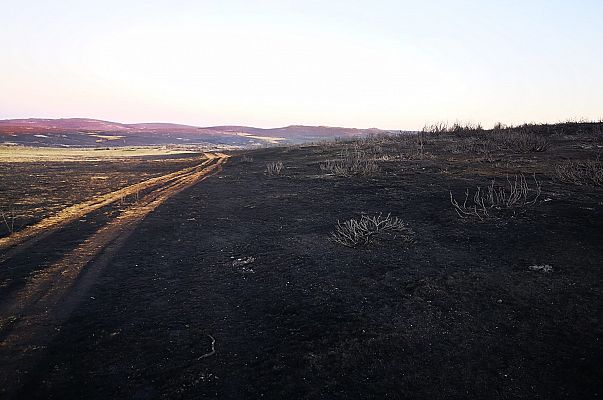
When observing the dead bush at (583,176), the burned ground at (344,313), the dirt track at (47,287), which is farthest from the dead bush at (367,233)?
the dead bush at (583,176)

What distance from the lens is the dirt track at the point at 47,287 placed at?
3.21m

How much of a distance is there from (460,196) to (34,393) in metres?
7.72

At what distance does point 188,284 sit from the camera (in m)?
4.68

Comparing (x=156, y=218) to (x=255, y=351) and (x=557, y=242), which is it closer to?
(x=255, y=351)

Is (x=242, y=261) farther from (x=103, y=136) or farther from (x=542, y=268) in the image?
(x=103, y=136)

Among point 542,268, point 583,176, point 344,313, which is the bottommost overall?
point 344,313

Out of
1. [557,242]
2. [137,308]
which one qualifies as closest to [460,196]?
[557,242]

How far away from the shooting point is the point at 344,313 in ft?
A: 12.3

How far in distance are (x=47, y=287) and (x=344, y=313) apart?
12.0ft

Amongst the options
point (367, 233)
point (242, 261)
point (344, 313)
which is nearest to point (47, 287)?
point (242, 261)

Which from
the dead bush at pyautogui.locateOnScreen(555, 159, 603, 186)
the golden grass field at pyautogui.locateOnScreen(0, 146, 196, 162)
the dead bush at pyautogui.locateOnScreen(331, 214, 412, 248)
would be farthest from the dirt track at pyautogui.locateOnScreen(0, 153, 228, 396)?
the golden grass field at pyautogui.locateOnScreen(0, 146, 196, 162)

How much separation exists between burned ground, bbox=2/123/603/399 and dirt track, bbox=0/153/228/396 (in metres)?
0.15

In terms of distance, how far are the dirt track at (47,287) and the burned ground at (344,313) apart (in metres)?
0.15

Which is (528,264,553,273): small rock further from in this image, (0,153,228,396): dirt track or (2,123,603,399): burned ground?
(0,153,228,396): dirt track
